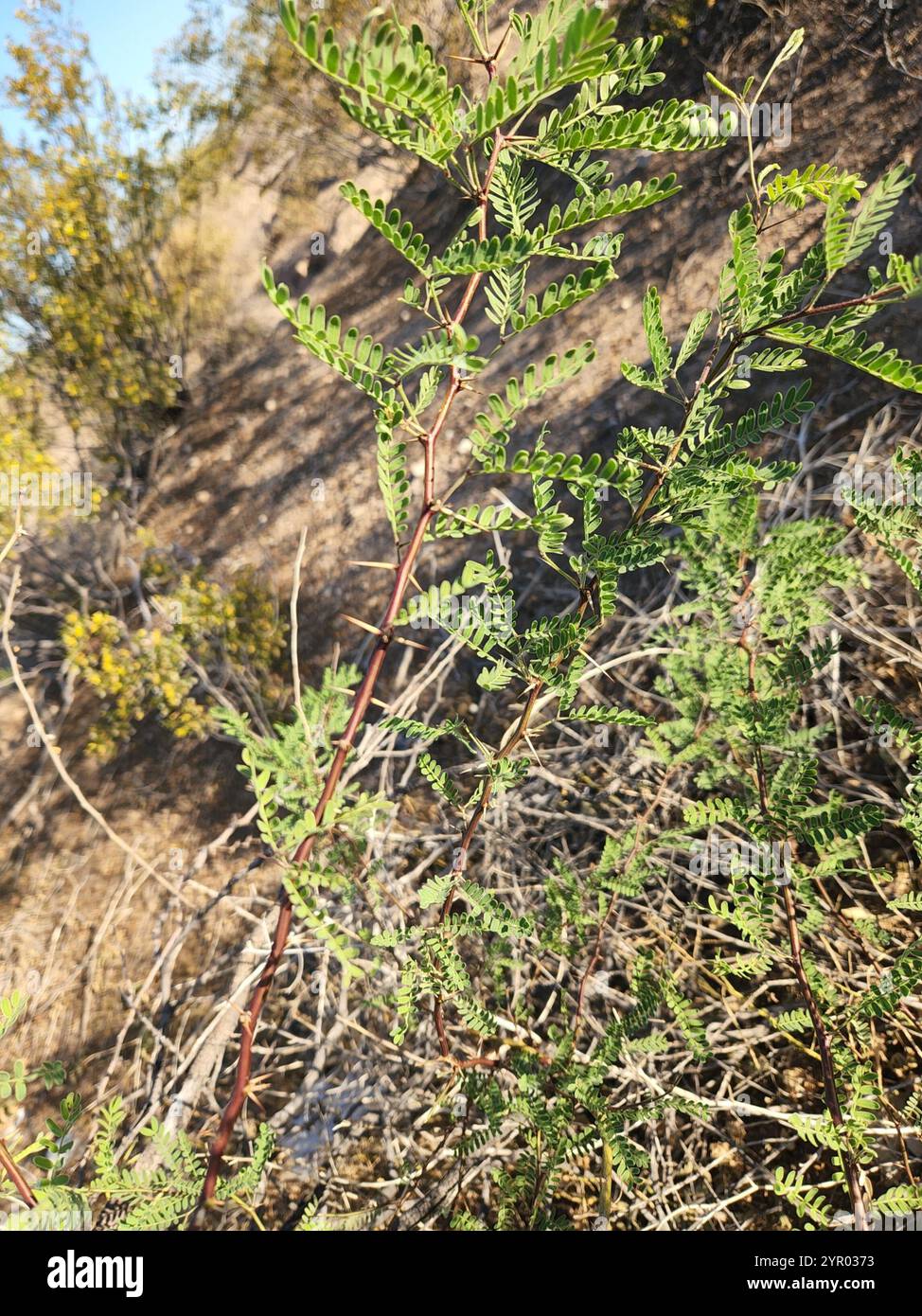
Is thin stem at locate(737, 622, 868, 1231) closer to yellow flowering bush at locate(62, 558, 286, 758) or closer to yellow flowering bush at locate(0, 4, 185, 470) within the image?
yellow flowering bush at locate(62, 558, 286, 758)

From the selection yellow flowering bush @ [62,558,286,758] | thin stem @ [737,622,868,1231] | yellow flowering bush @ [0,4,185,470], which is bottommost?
thin stem @ [737,622,868,1231]

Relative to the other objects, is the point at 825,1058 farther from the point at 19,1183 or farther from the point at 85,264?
the point at 85,264

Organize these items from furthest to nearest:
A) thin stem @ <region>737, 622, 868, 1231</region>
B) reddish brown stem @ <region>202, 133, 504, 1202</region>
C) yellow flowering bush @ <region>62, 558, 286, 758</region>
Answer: yellow flowering bush @ <region>62, 558, 286, 758</region>
thin stem @ <region>737, 622, 868, 1231</region>
reddish brown stem @ <region>202, 133, 504, 1202</region>

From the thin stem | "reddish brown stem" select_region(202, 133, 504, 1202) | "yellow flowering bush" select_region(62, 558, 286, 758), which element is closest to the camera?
"reddish brown stem" select_region(202, 133, 504, 1202)

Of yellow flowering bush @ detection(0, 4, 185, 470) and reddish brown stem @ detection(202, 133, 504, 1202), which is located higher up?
yellow flowering bush @ detection(0, 4, 185, 470)

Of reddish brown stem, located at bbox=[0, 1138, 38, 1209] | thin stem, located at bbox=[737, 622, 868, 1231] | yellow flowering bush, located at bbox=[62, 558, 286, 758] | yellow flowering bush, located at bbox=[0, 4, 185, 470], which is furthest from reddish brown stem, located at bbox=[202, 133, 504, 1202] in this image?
yellow flowering bush, located at bbox=[0, 4, 185, 470]

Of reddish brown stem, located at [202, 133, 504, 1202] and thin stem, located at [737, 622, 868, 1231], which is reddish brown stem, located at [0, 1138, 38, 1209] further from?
thin stem, located at [737, 622, 868, 1231]

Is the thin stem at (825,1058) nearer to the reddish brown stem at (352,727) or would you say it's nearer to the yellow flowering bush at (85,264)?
the reddish brown stem at (352,727)

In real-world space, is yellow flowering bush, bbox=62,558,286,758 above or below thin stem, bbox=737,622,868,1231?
above

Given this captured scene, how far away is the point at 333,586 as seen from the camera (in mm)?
4664

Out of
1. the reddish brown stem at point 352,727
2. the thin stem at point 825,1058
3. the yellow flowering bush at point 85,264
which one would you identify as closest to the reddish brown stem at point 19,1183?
the reddish brown stem at point 352,727

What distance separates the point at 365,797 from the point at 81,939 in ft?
11.7

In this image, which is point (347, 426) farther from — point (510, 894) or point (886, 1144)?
point (886, 1144)

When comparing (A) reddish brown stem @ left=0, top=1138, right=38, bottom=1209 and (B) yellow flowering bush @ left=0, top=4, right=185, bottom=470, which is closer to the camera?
(A) reddish brown stem @ left=0, top=1138, right=38, bottom=1209
